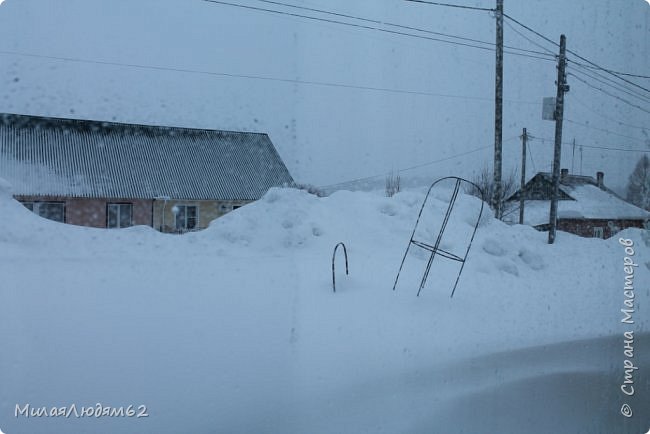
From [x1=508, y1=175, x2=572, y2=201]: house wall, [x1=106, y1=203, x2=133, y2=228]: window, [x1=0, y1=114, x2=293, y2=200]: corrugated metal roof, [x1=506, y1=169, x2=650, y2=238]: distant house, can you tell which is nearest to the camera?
[x1=0, y1=114, x2=293, y2=200]: corrugated metal roof

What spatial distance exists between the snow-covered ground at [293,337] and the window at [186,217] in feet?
0.83

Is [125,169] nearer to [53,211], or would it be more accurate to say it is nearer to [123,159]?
[123,159]

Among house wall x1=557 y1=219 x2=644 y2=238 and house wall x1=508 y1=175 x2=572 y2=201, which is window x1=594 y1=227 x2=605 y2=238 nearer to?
house wall x1=557 y1=219 x2=644 y2=238

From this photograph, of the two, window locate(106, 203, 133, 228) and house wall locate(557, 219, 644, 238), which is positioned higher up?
window locate(106, 203, 133, 228)

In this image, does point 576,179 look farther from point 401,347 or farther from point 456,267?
point 401,347

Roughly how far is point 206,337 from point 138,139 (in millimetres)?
3560

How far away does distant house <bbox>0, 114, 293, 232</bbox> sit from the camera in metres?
6.09

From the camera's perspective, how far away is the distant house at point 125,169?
6.09 m

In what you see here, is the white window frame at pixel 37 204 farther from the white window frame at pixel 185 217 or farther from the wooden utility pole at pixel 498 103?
the wooden utility pole at pixel 498 103

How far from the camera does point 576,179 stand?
14.3 meters

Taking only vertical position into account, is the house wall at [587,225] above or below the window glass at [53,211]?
below

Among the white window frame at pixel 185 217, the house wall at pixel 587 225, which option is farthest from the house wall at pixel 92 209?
the house wall at pixel 587 225

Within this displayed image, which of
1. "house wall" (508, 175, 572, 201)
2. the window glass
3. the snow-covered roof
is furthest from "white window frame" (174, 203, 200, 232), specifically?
"house wall" (508, 175, 572, 201)

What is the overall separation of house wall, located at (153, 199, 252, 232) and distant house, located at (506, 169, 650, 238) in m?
9.00
